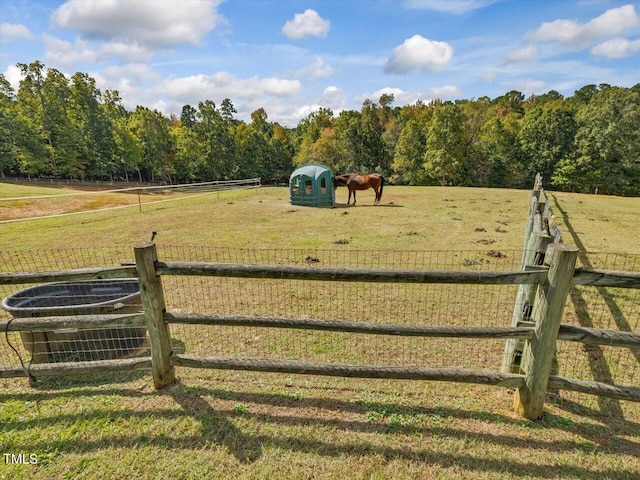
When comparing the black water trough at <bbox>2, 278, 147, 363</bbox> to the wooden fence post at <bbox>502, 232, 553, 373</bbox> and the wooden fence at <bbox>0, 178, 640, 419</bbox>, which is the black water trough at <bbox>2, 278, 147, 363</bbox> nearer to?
the wooden fence at <bbox>0, 178, 640, 419</bbox>

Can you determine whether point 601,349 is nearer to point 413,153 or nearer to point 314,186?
point 314,186

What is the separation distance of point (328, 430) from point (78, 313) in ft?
10.6

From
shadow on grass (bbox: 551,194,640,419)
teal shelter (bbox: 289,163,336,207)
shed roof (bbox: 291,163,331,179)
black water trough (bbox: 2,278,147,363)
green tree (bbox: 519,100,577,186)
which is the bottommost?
shadow on grass (bbox: 551,194,640,419)

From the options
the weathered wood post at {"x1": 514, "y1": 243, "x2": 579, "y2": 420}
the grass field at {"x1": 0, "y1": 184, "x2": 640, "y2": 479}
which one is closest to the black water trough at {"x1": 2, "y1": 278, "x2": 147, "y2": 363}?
the grass field at {"x1": 0, "y1": 184, "x2": 640, "y2": 479}

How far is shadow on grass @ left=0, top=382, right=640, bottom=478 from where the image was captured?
274cm

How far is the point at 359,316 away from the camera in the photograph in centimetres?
555

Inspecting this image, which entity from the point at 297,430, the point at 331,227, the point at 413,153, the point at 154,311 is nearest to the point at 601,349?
the point at 297,430

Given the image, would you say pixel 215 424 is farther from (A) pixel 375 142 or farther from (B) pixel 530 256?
(A) pixel 375 142

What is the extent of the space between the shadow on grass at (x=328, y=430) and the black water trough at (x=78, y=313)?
624 millimetres

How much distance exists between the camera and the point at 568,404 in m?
3.33

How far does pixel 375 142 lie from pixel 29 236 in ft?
135

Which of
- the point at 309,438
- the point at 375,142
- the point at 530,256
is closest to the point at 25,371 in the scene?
the point at 309,438

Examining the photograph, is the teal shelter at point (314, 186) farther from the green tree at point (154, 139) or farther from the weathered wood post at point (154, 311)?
the green tree at point (154, 139)

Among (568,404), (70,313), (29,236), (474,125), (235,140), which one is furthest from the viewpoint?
(235,140)
